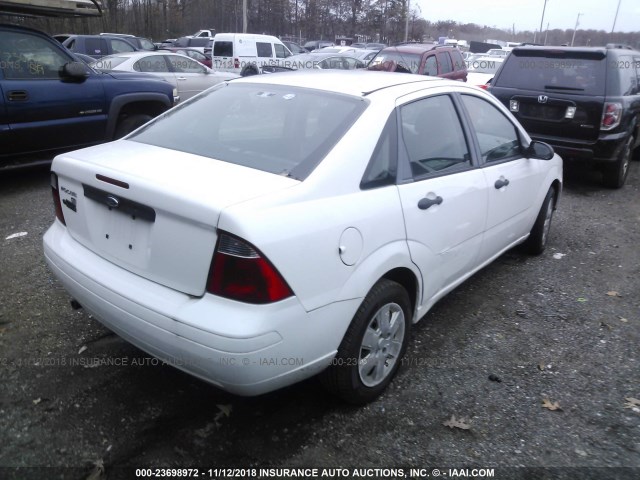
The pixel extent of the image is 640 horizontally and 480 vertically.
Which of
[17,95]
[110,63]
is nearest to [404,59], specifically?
[110,63]

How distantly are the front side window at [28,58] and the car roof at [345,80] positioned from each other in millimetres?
3831

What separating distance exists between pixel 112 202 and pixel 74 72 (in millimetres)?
4681

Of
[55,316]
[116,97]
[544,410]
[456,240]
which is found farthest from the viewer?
[116,97]

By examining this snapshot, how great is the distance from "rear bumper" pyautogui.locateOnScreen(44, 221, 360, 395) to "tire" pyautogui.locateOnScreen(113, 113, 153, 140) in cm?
513

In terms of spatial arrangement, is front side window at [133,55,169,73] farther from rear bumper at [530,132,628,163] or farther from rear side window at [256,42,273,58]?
rear side window at [256,42,273,58]

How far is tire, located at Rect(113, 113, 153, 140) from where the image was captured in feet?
23.9

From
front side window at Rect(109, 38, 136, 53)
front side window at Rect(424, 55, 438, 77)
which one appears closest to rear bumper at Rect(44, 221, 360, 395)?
front side window at Rect(424, 55, 438, 77)

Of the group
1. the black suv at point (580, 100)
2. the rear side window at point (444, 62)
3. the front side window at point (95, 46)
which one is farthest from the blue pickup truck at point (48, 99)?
the front side window at point (95, 46)

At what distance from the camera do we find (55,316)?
12.0ft

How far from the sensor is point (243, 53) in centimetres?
1983

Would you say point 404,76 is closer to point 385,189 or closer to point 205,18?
point 385,189

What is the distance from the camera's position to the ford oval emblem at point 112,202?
2508 millimetres

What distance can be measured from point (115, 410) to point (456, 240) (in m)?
2.19

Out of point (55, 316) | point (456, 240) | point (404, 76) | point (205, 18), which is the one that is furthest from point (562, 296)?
point (205, 18)
